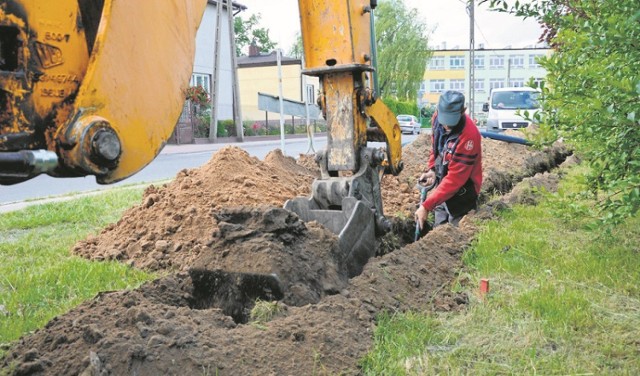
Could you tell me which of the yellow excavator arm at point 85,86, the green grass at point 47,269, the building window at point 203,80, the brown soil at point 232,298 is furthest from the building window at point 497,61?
the yellow excavator arm at point 85,86

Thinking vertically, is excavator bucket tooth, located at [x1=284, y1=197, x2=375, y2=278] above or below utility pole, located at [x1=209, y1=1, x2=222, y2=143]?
below

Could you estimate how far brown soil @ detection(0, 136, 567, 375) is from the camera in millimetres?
3025

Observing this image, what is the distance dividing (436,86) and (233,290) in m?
91.8

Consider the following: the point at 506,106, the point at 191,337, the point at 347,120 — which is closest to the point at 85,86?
the point at 191,337

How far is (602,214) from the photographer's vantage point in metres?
5.45

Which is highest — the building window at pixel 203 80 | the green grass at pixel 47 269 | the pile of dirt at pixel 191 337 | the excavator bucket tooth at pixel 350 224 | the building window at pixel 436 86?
the building window at pixel 436 86

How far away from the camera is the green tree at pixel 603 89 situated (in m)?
3.87

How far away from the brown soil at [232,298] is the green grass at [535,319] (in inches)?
8.3

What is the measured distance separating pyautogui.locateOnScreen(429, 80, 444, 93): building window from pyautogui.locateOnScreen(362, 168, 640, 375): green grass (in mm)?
89367

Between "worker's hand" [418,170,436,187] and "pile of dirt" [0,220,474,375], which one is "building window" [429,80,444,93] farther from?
"pile of dirt" [0,220,474,375]

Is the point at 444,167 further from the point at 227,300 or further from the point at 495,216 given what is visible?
the point at 227,300

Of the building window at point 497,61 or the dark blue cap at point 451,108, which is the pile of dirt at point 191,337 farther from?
the building window at point 497,61

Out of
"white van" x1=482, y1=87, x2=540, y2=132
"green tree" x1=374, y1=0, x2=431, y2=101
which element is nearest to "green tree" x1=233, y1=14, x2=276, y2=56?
"green tree" x1=374, y1=0, x2=431, y2=101

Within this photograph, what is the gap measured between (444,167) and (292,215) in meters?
2.72
